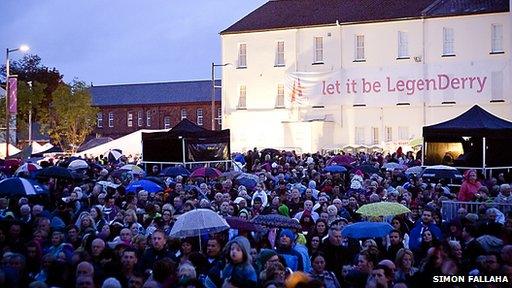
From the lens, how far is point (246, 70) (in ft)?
203

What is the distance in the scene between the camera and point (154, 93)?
9306cm

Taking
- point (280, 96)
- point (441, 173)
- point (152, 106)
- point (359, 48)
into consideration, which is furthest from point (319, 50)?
point (441, 173)

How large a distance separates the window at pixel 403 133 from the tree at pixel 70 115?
99.3 ft

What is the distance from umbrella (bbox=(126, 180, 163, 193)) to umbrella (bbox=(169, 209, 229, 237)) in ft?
26.7

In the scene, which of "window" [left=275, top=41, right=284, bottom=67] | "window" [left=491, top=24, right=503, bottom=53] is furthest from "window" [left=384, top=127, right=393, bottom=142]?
"window" [left=275, top=41, right=284, bottom=67]

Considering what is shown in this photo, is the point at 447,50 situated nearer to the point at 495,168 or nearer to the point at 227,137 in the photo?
the point at 227,137

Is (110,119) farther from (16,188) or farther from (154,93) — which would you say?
(16,188)

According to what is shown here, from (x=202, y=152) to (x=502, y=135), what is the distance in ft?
36.5

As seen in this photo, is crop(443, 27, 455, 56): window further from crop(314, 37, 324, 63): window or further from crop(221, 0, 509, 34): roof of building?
crop(314, 37, 324, 63): window

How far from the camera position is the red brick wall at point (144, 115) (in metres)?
88.7

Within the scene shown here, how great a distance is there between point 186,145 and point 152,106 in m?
59.2

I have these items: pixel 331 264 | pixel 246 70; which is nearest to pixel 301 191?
pixel 331 264

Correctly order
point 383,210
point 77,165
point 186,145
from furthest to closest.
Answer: point 186,145, point 77,165, point 383,210

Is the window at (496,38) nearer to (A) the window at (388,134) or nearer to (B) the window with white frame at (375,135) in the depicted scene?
(A) the window at (388,134)
